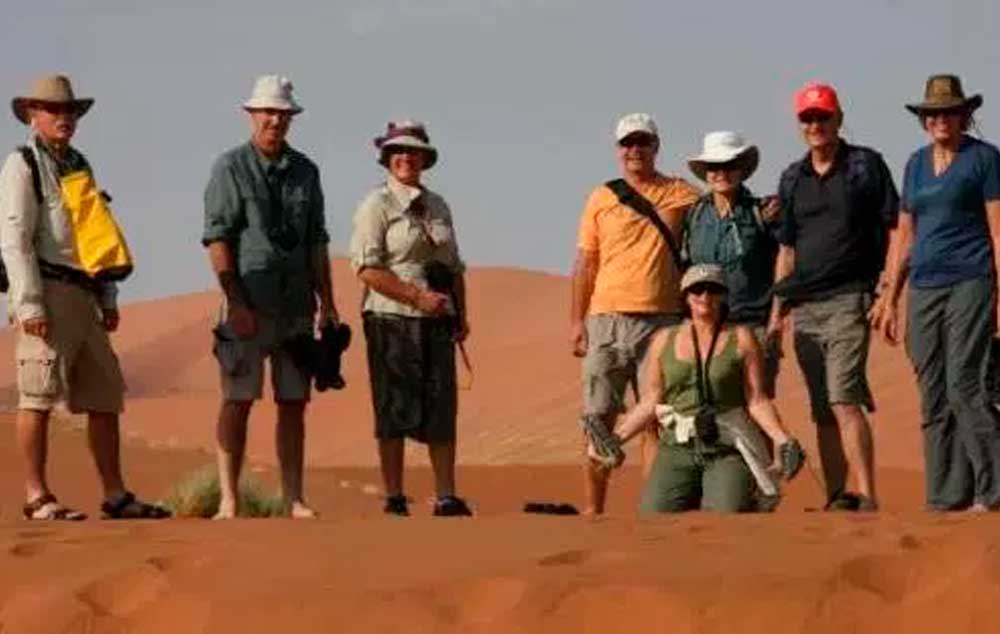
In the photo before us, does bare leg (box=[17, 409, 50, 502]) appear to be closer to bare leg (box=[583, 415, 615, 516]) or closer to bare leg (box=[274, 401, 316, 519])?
bare leg (box=[274, 401, 316, 519])

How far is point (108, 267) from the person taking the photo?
34.2ft

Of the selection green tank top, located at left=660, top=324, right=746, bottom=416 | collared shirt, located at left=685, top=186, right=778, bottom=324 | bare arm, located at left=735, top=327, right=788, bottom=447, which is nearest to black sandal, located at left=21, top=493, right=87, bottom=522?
green tank top, located at left=660, top=324, right=746, bottom=416

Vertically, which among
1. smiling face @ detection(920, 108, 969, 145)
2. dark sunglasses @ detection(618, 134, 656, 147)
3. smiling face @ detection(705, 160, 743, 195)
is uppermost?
smiling face @ detection(920, 108, 969, 145)

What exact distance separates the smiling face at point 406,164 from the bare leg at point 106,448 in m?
1.70

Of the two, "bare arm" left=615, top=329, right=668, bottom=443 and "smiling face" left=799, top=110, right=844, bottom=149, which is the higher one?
"smiling face" left=799, top=110, right=844, bottom=149

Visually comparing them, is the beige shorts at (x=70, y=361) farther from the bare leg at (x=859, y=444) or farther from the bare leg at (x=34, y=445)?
the bare leg at (x=859, y=444)

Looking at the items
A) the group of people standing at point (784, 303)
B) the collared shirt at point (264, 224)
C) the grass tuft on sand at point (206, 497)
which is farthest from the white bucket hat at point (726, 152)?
the grass tuft on sand at point (206, 497)

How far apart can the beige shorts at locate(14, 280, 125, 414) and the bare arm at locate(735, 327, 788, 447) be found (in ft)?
8.60

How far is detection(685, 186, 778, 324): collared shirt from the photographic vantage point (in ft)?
35.7

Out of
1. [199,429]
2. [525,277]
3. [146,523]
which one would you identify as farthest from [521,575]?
[525,277]

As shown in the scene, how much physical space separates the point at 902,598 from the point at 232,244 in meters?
4.59

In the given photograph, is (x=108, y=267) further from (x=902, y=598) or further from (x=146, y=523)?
(x=902, y=598)

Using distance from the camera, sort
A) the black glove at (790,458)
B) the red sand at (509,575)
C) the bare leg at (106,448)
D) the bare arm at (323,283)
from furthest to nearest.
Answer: the bare arm at (323,283) < the bare leg at (106,448) < the black glove at (790,458) < the red sand at (509,575)

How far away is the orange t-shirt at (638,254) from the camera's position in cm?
1113
